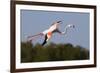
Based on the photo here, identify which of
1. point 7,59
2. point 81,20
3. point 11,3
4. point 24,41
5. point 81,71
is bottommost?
point 81,71

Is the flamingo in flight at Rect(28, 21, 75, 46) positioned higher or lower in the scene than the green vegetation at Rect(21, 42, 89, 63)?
higher

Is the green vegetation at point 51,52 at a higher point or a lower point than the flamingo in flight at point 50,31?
lower

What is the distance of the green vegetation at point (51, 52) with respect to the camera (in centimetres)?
191

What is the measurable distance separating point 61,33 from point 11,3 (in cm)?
55

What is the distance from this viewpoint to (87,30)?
212cm

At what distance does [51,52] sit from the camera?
199cm

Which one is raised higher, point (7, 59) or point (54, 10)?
point (54, 10)

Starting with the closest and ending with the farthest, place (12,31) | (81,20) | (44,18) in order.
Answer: (12,31) < (44,18) < (81,20)

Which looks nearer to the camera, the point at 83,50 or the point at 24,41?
the point at 24,41

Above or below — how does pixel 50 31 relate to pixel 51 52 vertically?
above

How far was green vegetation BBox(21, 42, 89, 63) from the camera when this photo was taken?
191 centimetres

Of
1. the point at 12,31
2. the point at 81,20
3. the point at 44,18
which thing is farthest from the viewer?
the point at 81,20

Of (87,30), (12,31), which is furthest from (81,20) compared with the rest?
(12,31)

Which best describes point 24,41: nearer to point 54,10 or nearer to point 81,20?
point 54,10
